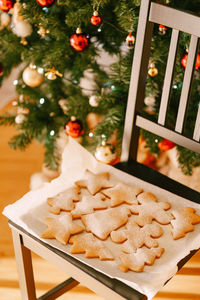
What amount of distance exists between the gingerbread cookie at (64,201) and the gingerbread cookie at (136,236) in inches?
5.0

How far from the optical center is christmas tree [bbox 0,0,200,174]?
114 centimetres

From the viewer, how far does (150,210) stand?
2.88 feet

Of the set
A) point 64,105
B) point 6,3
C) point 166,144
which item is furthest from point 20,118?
point 166,144

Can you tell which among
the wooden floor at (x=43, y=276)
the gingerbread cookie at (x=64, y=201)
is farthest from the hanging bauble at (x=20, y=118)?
the gingerbread cookie at (x=64, y=201)

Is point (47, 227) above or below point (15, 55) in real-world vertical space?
below

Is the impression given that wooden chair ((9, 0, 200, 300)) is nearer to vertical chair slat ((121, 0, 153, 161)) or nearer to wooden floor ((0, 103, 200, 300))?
vertical chair slat ((121, 0, 153, 161))

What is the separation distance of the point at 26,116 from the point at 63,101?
6.0 inches

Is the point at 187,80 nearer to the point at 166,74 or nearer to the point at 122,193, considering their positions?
the point at 166,74

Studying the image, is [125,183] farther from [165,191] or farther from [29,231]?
[29,231]

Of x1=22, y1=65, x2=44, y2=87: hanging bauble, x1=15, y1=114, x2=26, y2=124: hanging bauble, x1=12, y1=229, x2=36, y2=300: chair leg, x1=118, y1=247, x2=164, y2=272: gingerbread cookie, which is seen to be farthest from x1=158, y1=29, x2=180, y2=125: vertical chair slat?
x1=15, y1=114, x2=26, y2=124: hanging bauble

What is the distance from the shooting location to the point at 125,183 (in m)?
0.97

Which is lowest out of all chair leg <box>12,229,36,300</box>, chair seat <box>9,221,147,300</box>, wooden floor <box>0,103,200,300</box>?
wooden floor <box>0,103,200,300</box>

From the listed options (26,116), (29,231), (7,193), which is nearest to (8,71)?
(26,116)

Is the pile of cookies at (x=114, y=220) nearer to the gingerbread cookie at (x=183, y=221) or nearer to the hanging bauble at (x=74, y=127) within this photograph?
the gingerbread cookie at (x=183, y=221)
